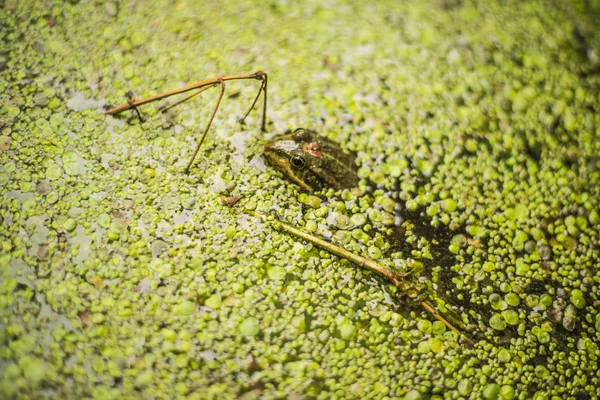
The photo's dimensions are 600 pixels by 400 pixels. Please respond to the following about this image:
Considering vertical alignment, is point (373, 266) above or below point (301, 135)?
below

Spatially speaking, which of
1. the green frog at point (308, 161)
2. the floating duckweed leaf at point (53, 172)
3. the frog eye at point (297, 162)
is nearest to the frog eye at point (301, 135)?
the green frog at point (308, 161)

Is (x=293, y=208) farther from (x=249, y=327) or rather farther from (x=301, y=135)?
(x=249, y=327)

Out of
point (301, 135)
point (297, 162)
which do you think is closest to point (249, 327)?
point (297, 162)

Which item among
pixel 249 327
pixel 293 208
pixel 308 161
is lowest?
pixel 249 327

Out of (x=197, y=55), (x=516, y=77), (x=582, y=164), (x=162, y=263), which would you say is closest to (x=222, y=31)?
(x=197, y=55)

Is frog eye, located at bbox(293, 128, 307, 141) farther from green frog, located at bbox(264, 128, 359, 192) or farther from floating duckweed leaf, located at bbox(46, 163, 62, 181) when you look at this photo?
floating duckweed leaf, located at bbox(46, 163, 62, 181)

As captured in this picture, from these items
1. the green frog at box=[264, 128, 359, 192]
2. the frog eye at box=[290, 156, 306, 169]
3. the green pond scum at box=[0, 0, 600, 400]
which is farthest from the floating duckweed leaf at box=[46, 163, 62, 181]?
the frog eye at box=[290, 156, 306, 169]

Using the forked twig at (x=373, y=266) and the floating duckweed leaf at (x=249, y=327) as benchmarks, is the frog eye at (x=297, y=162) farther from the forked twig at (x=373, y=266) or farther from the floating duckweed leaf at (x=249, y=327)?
the floating duckweed leaf at (x=249, y=327)
